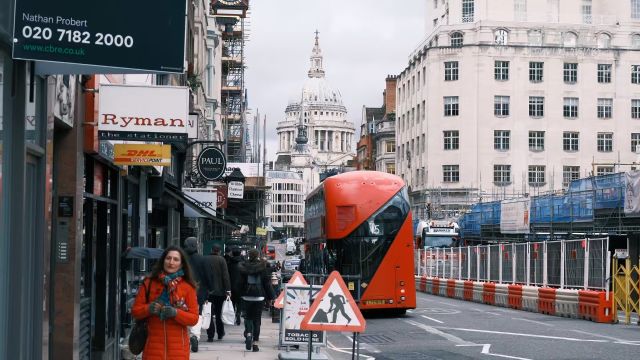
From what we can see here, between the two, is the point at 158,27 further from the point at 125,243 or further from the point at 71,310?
the point at 125,243

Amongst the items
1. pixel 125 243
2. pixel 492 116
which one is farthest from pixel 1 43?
pixel 492 116

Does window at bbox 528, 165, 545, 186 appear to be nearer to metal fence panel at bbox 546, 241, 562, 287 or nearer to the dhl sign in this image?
metal fence panel at bbox 546, 241, 562, 287

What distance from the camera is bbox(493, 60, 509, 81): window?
87250 mm

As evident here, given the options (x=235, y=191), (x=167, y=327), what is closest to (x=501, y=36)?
(x=235, y=191)

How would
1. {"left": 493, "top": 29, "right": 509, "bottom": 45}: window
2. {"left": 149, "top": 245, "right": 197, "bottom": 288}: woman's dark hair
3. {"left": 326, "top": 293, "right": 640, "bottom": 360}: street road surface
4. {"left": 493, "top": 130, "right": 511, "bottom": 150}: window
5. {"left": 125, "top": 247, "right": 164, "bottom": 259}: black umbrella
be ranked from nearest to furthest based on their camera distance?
1. {"left": 149, "top": 245, "right": 197, "bottom": 288}: woman's dark hair
2. {"left": 125, "top": 247, "right": 164, "bottom": 259}: black umbrella
3. {"left": 326, "top": 293, "right": 640, "bottom": 360}: street road surface
4. {"left": 493, "top": 130, "right": 511, "bottom": 150}: window
5. {"left": 493, "top": 29, "right": 509, "bottom": 45}: window

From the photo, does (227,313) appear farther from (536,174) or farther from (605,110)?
(605,110)

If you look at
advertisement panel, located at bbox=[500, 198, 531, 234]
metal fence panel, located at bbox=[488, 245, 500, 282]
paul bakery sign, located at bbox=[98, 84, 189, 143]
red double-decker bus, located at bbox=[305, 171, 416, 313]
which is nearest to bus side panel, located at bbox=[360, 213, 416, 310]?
red double-decker bus, located at bbox=[305, 171, 416, 313]

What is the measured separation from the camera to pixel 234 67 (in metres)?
83.4

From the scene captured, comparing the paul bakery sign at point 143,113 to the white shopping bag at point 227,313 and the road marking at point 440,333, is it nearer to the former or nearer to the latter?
the white shopping bag at point 227,313

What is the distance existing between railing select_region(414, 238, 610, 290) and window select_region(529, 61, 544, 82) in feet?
133

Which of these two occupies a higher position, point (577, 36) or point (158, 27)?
point (577, 36)

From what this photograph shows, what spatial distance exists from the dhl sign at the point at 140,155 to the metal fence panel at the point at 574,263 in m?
17.7

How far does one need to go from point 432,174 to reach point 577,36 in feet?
52.6

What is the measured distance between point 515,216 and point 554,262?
2129 cm
